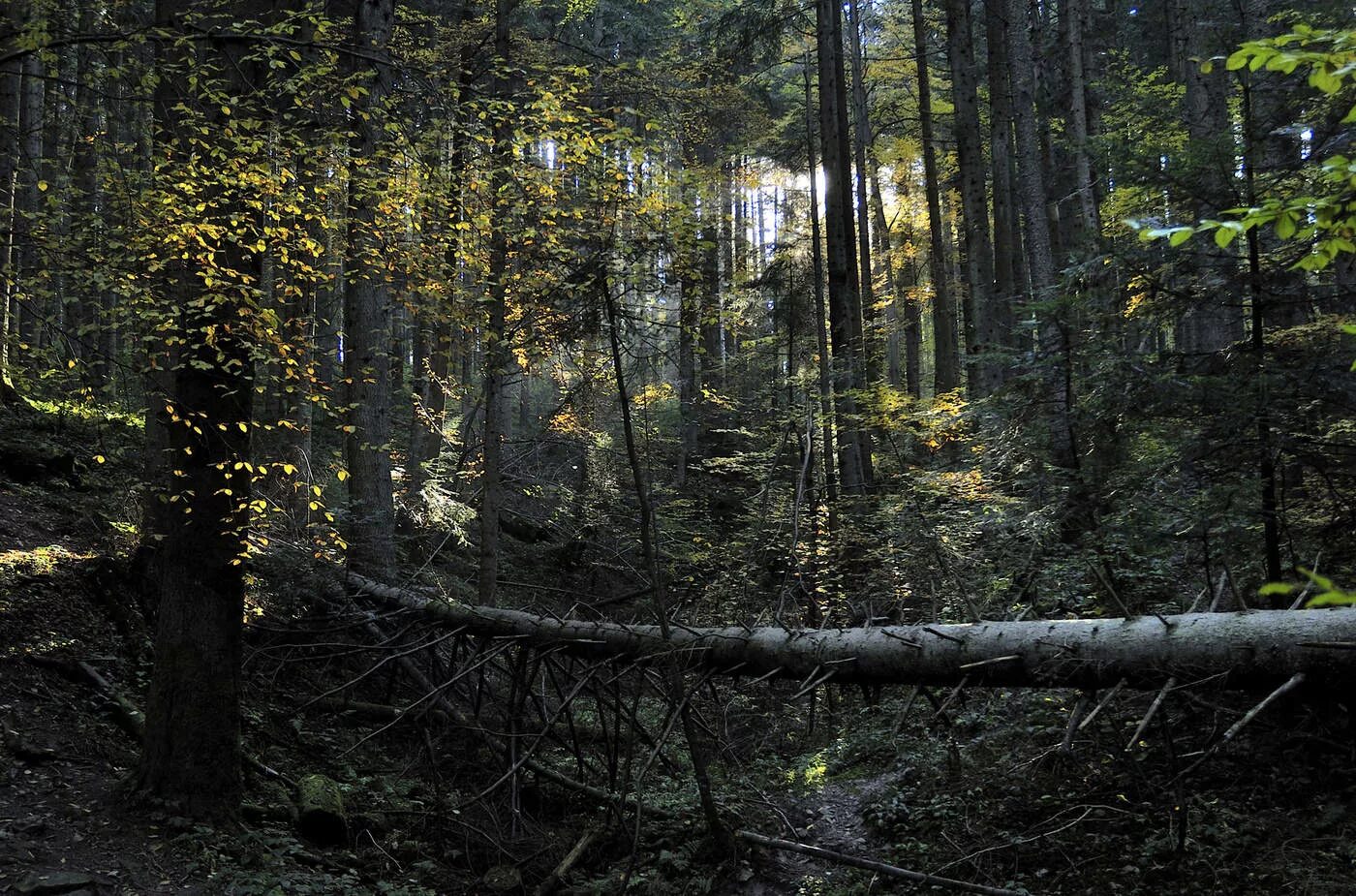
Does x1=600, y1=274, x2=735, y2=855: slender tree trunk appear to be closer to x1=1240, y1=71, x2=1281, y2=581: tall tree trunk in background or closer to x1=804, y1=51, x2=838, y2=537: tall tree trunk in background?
x1=1240, y1=71, x2=1281, y2=581: tall tree trunk in background

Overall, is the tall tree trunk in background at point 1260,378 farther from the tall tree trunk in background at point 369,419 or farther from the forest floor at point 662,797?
the tall tree trunk in background at point 369,419

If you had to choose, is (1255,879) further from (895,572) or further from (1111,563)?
(895,572)

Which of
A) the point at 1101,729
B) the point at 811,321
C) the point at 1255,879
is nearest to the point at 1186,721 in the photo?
the point at 1101,729

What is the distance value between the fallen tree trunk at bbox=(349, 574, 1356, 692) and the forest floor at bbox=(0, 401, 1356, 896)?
26cm

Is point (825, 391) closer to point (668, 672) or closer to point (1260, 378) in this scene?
point (668, 672)

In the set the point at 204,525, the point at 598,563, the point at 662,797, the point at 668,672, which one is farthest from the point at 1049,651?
the point at 204,525

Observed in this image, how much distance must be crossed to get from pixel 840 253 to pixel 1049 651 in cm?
962

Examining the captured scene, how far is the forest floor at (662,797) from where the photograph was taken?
4.72 meters

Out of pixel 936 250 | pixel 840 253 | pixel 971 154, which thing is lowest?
pixel 840 253

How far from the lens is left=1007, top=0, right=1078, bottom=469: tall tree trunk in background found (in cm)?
722

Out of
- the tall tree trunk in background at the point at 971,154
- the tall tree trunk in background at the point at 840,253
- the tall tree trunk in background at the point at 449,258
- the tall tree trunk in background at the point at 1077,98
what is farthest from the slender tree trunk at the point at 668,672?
the tall tree trunk in background at the point at 1077,98

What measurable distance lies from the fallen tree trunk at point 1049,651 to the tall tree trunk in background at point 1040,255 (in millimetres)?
3079

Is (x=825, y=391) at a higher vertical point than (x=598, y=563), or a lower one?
higher

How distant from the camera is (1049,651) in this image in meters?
4.47
